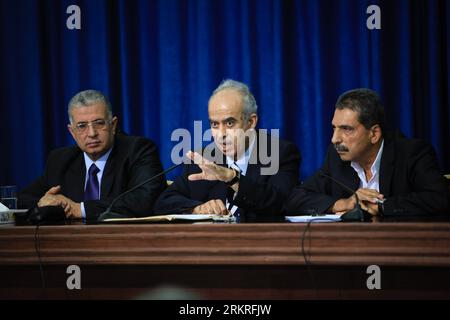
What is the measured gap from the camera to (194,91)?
13.5 ft

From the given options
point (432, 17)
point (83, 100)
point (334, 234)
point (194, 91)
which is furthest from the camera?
point (194, 91)

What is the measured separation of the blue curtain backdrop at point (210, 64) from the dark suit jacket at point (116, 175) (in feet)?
2.16

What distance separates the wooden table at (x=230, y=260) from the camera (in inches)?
82.1

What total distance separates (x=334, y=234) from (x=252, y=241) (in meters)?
0.26

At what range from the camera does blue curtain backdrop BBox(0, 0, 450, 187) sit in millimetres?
3908

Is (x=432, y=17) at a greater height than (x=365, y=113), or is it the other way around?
(x=432, y=17)

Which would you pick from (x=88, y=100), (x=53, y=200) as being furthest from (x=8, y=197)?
(x=88, y=100)

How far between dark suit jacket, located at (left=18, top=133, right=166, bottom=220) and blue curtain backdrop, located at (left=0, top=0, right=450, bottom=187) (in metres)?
0.66

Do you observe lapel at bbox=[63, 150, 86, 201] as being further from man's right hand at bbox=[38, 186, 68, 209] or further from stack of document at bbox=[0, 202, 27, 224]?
stack of document at bbox=[0, 202, 27, 224]

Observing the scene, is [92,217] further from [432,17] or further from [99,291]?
[432,17]

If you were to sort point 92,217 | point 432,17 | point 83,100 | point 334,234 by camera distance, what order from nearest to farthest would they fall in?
point 334,234 < point 92,217 < point 83,100 < point 432,17

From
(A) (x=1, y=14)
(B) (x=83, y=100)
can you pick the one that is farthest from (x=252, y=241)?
(A) (x=1, y=14)

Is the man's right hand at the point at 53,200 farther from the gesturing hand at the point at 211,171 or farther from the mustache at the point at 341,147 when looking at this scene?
the mustache at the point at 341,147

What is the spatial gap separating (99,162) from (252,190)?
968 mm
